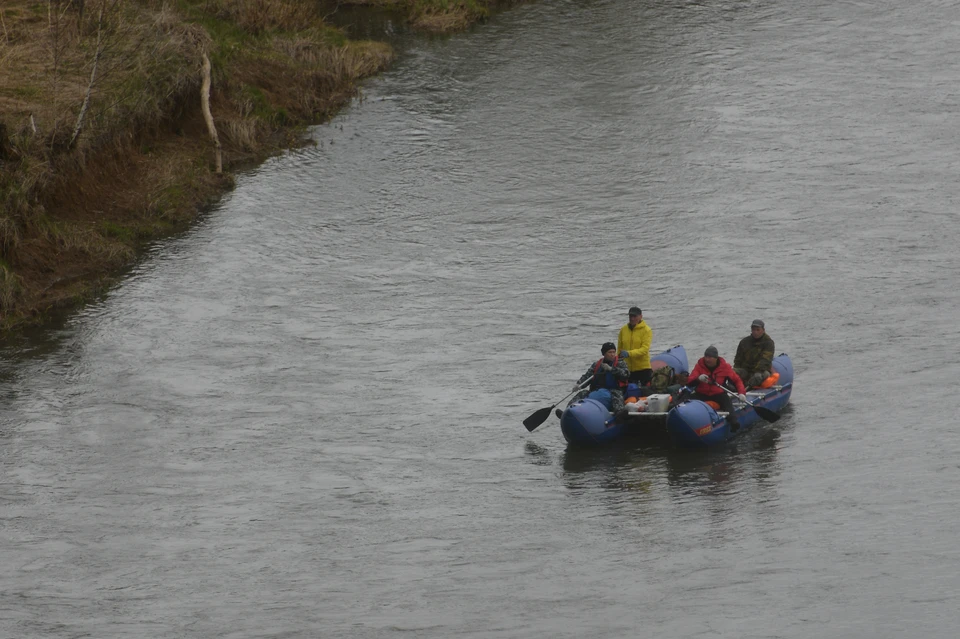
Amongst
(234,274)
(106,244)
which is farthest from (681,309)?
(106,244)

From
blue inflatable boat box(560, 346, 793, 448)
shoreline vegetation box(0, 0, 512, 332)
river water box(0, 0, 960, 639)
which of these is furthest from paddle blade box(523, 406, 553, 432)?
shoreline vegetation box(0, 0, 512, 332)

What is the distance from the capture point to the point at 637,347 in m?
20.6

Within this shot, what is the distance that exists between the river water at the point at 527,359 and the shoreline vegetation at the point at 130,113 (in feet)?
2.91

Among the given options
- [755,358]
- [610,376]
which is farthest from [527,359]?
[755,358]

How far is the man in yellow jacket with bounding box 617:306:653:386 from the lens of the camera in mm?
20516

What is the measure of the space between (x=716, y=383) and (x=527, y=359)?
15.8 feet

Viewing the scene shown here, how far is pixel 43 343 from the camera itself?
24.1m

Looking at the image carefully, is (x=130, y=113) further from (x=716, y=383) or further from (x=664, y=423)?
(x=716, y=383)

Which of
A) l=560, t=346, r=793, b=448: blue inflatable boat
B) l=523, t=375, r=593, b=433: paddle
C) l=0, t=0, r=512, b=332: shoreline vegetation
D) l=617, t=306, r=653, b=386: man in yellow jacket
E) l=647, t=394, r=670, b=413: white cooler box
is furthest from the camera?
l=0, t=0, r=512, b=332: shoreline vegetation

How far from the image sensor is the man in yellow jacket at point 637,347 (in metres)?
20.5

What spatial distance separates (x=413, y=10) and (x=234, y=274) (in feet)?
54.0

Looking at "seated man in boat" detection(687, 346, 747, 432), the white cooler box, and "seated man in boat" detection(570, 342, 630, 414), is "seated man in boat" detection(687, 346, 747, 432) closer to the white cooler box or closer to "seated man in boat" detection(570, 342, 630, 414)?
the white cooler box

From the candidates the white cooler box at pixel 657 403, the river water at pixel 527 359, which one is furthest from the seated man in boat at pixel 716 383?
the river water at pixel 527 359

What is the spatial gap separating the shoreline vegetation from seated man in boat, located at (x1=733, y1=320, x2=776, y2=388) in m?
12.7
